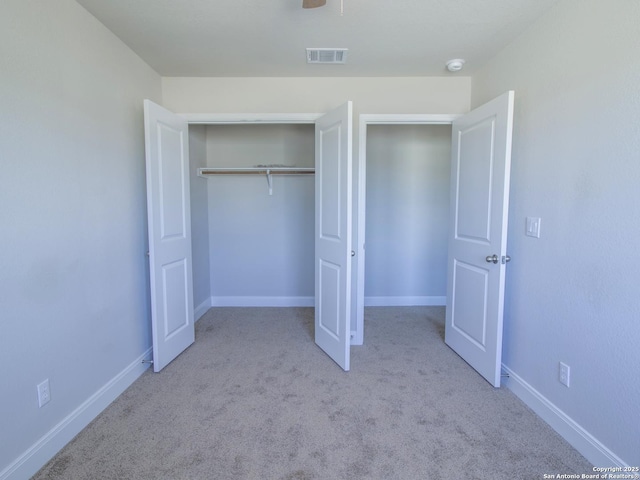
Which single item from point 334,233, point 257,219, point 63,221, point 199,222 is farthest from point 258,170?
point 63,221

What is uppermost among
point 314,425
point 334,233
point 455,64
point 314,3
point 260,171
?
point 455,64

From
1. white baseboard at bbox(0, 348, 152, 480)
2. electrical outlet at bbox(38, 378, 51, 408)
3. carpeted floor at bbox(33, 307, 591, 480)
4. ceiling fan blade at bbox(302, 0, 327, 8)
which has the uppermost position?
ceiling fan blade at bbox(302, 0, 327, 8)

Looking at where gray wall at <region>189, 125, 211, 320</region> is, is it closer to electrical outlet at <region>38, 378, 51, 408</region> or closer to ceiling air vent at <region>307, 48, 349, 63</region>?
ceiling air vent at <region>307, 48, 349, 63</region>

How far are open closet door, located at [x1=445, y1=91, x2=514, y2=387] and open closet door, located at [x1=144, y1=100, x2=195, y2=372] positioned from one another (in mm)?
2352

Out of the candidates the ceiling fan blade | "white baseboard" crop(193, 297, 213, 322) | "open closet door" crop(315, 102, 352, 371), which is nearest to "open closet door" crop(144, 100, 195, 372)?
"white baseboard" crop(193, 297, 213, 322)

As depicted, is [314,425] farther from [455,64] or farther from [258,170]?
[455,64]

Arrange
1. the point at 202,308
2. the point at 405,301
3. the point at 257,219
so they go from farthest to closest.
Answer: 1. the point at 405,301
2. the point at 257,219
3. the point at 202,308

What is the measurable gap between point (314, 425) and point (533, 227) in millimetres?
1832

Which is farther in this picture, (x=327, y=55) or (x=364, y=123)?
(x=364, y=123)

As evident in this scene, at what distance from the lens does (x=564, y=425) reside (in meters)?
1.80

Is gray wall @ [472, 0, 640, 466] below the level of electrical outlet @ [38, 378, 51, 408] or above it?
above

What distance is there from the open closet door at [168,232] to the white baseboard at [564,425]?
2.61 m

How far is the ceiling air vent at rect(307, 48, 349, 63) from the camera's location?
2.40 meters

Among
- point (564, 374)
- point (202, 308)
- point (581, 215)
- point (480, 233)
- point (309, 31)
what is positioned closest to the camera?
point (581, 215)
